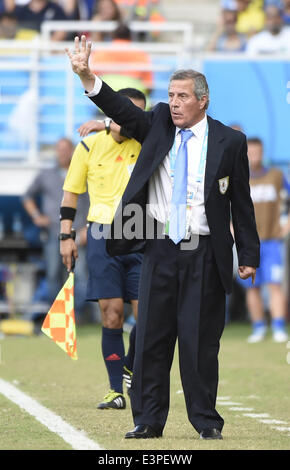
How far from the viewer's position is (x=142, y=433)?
705 cm

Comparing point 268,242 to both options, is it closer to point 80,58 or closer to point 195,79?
point 195,79

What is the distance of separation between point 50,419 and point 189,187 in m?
1.94

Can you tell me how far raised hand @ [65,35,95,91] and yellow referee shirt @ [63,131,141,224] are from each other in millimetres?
2164

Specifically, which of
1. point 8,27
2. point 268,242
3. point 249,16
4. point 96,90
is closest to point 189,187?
point 96,90

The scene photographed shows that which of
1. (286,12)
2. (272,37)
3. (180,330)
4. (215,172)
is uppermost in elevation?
(286,12)

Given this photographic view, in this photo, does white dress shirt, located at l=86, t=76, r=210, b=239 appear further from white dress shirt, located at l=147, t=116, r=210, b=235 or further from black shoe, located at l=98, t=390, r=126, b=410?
black shoe, located at l=98, t=390, r=126, b=410

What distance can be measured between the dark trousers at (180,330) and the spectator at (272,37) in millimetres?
9353

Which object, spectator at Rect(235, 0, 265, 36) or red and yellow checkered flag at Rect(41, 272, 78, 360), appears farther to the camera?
spectator at Rect(235, 0, 265, 36)

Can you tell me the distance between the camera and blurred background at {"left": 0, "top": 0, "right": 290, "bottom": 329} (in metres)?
15.6

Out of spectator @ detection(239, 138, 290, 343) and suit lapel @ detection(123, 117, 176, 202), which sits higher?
suit lapel @ detection(123, 117, 176, 202)

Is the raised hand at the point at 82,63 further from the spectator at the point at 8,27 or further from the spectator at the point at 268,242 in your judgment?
the spectator at the point at 8,27

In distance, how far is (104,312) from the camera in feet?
30.1

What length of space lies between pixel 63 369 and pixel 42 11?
7762 mm

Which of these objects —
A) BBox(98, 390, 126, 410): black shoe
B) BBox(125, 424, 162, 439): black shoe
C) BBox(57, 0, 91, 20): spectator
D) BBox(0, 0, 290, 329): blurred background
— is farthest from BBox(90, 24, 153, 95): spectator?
BBox(125, 424, 162, 439): black shoe
